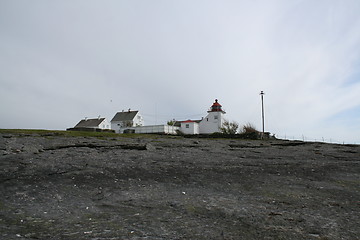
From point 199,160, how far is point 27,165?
9.24 metres

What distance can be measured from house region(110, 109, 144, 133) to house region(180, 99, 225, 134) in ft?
58.2

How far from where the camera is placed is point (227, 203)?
26.2 ft

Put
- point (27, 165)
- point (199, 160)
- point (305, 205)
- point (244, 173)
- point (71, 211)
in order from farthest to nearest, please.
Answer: point (199, 160) < point (244, 173) < point (27, 165) < point (305, 205) < point (71, 211)

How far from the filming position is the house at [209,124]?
59094 millimetres

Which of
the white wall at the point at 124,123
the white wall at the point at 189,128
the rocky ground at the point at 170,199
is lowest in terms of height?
the rocky ground at the point at 170,199

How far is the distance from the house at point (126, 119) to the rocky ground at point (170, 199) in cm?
5742

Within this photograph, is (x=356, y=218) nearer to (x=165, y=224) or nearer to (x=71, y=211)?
(x=165, y=224)

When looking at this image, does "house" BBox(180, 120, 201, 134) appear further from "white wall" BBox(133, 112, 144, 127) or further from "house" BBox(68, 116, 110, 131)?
"house" BBox(68, 116, 110, 131)

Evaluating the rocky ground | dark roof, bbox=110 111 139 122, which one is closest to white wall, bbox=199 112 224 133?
dark roof, bbox=110 111 139 122

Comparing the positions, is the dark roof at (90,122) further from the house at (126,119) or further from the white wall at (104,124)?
the house at (126,119)

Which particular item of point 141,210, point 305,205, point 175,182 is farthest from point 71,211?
point 305,205

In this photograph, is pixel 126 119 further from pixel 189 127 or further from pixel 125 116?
pixel 189 127

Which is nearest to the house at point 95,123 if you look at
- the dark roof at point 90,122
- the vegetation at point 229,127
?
the dark roof at point 90,122

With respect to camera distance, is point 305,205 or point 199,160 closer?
point 305,205
